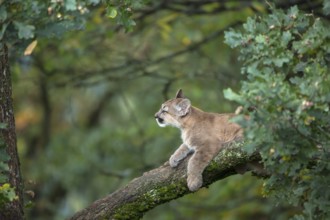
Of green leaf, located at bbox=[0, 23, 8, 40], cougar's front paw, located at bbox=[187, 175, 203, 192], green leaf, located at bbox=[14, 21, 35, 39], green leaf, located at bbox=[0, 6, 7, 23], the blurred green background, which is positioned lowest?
the blurred green background

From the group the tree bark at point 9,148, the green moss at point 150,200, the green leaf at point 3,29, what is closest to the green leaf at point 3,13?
the green leaf at point 3,29

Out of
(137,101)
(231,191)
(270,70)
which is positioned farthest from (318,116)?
(137,101)

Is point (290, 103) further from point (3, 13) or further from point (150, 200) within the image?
point (3, 13)

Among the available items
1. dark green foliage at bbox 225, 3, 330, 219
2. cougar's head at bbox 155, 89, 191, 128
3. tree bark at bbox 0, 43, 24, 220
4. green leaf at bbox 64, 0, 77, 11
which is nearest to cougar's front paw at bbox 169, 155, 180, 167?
cougar's head at bbox 155, 89, 191, 128

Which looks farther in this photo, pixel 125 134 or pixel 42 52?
pixel 125 134

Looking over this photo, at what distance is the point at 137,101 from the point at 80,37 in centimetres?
525

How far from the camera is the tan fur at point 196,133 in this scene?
8047 mm

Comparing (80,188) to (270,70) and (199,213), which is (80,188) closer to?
(199,213)

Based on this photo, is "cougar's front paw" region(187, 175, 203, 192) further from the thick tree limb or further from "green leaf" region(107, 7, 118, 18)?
"green leaf" region(107, 7, 118, 18)

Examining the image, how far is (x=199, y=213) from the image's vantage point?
1852 cm

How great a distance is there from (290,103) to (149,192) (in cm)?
245

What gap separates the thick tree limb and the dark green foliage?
2.31 feet

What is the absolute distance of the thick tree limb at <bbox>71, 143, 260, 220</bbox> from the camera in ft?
26.6

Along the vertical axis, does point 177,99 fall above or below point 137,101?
above
